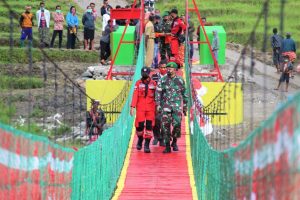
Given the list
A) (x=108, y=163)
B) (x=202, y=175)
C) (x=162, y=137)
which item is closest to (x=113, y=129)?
(x=108, y=163)

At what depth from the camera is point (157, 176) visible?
553 inches

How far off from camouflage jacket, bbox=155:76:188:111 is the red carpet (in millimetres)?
804

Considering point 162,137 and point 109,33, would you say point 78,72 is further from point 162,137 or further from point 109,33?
point 162,137

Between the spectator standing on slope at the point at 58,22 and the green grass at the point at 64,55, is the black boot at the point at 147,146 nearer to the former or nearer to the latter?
the spectator standing on slope at the point at 58,22

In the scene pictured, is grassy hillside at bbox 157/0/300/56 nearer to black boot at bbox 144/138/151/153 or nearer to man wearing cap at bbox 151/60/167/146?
man wearing cap at bbox 151/60/167/146

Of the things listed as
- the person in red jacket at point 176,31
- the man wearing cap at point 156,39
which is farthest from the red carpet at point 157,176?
the man wearing cap at point 156,39

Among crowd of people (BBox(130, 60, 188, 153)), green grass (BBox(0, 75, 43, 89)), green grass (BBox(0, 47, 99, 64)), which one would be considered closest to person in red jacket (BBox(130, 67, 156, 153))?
crowd of people (BBox(130, 60, 188, 153))

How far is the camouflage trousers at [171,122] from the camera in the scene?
1441 cm

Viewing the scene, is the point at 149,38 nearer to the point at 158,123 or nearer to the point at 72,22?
the point at 158,123

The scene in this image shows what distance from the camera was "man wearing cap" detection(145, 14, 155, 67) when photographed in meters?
20.7

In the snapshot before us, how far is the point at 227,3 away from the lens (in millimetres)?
38312

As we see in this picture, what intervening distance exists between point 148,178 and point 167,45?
24.1 feet

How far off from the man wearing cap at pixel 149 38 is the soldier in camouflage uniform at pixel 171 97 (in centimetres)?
625

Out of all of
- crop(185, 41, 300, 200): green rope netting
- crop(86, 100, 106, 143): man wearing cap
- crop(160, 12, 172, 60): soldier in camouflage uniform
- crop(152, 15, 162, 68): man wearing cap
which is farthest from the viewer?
crop(152, 15, 162, 68): man wearing cap
